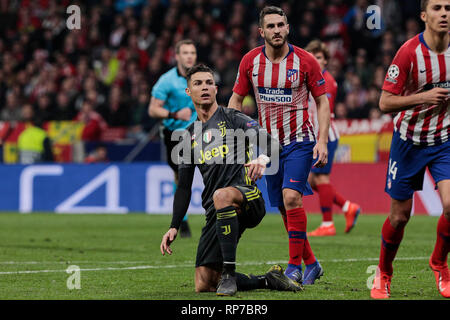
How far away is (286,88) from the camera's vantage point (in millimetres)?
6816

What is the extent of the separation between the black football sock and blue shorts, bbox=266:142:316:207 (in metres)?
0.85

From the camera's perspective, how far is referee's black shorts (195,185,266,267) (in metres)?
6.03

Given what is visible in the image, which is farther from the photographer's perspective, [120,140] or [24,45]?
[24,45]

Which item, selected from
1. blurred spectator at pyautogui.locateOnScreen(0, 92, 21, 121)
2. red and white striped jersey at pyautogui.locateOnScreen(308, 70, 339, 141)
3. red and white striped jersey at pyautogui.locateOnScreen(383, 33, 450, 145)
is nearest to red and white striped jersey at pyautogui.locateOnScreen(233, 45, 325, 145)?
red and white striped jersey at pyautogui.locateOnScreen(383, 33, 450, 145)

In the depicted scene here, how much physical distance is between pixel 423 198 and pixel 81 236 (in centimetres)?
566

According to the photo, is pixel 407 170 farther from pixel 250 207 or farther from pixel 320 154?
pixel 250 207

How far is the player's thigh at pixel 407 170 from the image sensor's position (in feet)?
18.9

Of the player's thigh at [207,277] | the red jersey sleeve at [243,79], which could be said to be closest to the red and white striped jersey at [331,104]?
the red jersey sleeve at [243,79]

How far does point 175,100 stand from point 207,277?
4934mm

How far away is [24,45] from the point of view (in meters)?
22.5

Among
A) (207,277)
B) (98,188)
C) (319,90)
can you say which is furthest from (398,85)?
(98,188)
